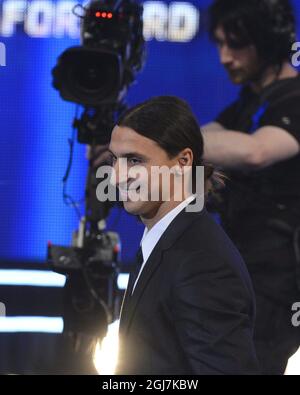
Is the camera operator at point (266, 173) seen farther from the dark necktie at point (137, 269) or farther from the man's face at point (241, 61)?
the dark necktie at point (137, 269)

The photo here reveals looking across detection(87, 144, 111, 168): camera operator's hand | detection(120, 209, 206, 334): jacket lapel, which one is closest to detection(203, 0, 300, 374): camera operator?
detection(87, 144, 111, 168): camera operator's hand

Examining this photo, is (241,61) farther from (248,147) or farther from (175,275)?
(175,275)

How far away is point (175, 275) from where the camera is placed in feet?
4.54

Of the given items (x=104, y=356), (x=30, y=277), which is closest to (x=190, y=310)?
(x=104, y=356)

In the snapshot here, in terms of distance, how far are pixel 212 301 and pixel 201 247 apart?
4.4 inches

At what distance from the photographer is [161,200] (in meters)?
1.52

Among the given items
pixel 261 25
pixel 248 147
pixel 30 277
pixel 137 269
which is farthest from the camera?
pixel 30 277

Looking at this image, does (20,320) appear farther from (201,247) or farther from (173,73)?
(201,247)

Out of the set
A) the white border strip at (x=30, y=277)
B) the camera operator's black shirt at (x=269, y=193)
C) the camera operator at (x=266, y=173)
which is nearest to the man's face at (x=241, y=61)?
the camera operator at (x=266, y=173)

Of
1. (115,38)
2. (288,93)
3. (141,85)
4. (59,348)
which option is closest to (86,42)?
(115,38)

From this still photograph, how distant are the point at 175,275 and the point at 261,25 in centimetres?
149

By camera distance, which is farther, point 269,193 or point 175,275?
point 269,193

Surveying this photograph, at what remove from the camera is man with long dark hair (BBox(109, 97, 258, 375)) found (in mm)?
1323

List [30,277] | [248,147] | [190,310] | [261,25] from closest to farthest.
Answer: [190,310] → [248,147] → [261,25] → [30,277]
